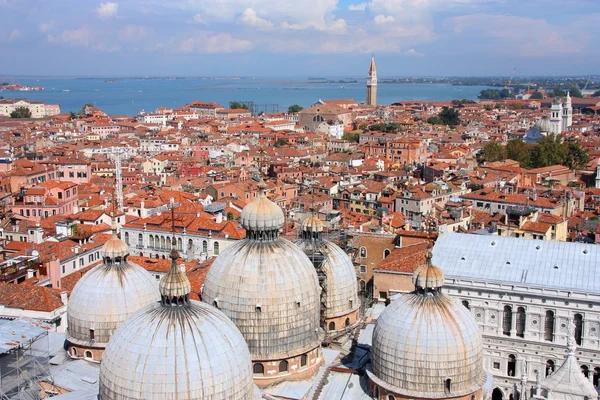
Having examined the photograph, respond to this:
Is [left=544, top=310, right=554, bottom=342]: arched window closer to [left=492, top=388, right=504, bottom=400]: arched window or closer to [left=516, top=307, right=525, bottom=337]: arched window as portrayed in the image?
[left=516, top=307, right=525, bottom=337]: arched window

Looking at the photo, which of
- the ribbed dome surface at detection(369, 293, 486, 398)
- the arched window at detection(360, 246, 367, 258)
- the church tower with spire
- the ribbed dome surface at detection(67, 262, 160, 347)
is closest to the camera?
the ribbed dome surface at detection(369, 293, 486, 398)

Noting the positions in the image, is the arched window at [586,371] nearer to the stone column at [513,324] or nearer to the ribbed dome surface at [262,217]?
the stone column at [513,324]

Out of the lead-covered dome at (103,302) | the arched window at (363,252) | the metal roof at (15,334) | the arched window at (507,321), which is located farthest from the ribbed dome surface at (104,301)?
the arched window at (507,321)

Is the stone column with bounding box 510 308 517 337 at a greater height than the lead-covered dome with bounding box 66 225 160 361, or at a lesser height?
lesser

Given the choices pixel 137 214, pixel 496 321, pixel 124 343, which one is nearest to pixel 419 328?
pixel 124 343

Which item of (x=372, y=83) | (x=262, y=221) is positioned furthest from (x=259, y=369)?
(x=372, y=83)

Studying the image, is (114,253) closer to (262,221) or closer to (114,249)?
(114,249)

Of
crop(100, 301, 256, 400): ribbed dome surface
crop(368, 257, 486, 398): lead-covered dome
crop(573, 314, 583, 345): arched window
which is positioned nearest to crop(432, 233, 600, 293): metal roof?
crop(573, 314, 583, 345): arched window
